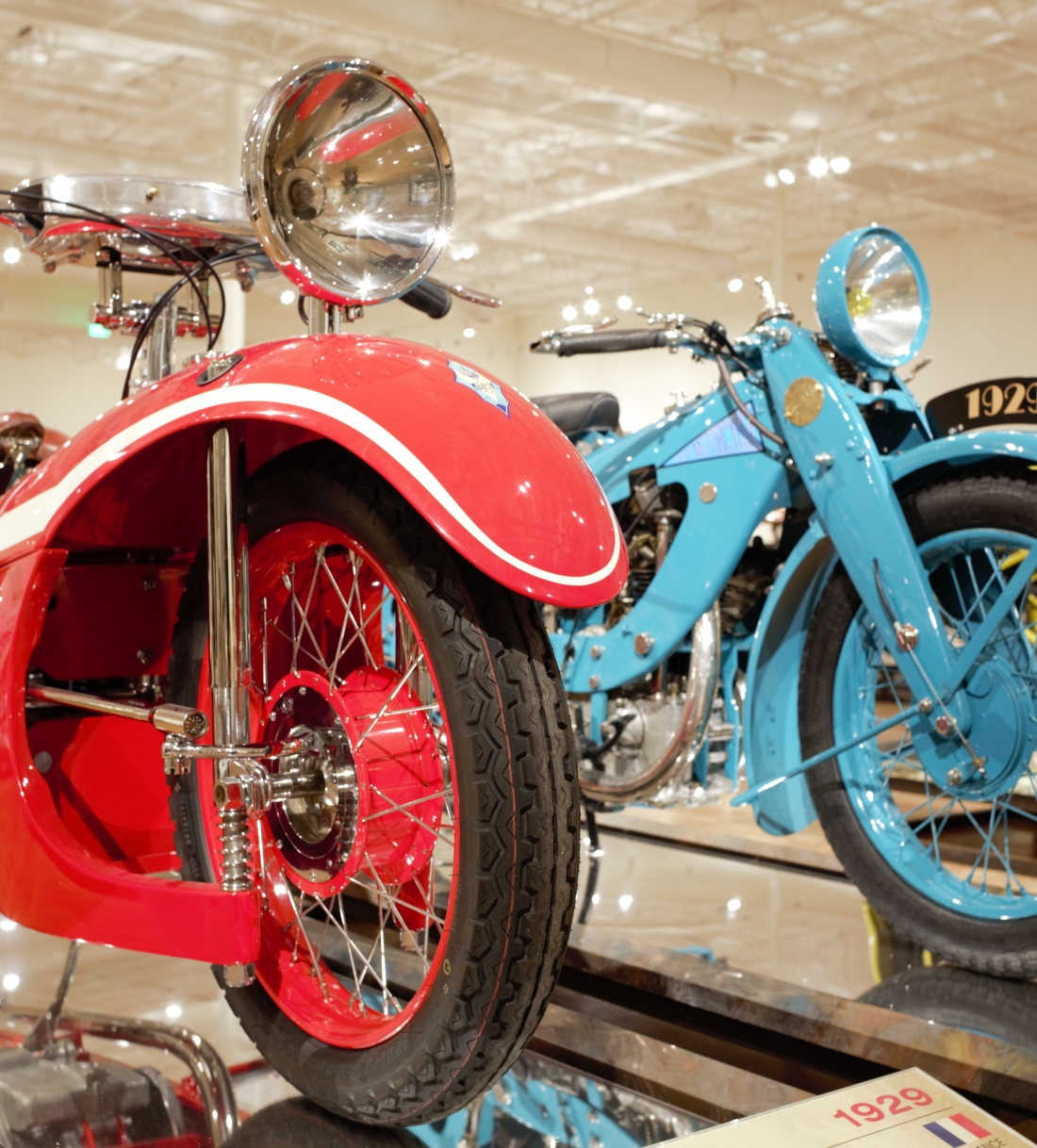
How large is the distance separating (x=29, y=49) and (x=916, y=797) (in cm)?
714

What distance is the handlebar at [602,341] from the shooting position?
2592 mm

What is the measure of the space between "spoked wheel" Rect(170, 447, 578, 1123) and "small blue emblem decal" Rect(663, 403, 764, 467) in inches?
40.5

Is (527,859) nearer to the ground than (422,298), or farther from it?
nearer to the ground

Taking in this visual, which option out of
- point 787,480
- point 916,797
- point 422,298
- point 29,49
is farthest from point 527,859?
point 29,49

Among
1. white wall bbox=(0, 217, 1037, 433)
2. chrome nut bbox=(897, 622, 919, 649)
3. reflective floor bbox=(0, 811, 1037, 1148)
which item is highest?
white wall bbox=(0, 217, 1037, 433)

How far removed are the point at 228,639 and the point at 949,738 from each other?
1.40 meters

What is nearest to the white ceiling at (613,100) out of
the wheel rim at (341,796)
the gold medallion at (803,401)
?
the gold medallion at (803,401)

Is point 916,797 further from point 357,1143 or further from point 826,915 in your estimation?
point 357,1143

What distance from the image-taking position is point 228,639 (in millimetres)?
1436

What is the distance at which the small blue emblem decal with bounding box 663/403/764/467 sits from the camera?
8.43 ft

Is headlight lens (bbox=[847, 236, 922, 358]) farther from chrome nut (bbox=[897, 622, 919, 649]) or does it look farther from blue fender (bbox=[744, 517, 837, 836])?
chrome nut (bbox=[897, 622, 919, 649])

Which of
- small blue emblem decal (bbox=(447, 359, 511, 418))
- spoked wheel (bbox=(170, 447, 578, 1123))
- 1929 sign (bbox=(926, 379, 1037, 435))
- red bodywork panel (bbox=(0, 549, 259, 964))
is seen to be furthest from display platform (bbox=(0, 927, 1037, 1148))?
1929 sign (bbox=(926, 379, 1037, 435))

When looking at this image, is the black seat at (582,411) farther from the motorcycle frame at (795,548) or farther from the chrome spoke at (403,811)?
the chrome spoke at (403,811)

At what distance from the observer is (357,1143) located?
1.49 metres
